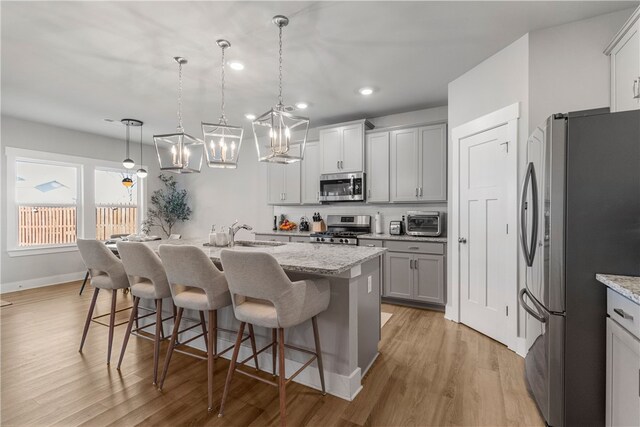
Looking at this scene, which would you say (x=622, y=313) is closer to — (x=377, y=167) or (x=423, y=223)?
(x=423, y=223)

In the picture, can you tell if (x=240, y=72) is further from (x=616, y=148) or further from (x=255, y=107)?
(x=616, y=148)

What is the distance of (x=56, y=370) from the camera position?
2418mm

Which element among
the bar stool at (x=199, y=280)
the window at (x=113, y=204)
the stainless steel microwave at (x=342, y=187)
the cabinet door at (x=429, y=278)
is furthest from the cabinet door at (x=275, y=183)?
the bar stool at (x=199, y=280)

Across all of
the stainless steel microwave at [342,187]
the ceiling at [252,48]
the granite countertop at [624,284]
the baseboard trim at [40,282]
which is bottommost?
the baseboard trim at [40,282]

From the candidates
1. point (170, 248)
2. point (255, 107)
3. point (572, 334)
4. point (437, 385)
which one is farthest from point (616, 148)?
point (255, 107)

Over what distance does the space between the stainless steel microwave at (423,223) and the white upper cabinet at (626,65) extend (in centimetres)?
208

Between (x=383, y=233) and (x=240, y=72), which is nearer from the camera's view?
(x=240, y=72)

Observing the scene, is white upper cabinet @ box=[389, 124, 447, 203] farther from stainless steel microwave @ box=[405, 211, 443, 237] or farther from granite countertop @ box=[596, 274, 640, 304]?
granite countertop @ box=[596, 274, 640, 304]

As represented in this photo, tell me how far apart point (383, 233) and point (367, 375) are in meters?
2.58

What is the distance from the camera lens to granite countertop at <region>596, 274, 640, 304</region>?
127 cm

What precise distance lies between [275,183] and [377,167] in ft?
6.29

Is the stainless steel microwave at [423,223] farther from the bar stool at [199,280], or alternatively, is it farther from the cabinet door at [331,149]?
the bar stool at [199,280]

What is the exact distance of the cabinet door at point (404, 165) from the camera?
165 inches

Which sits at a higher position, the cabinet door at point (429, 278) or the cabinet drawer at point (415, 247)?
the cabinet drawer at point (415, 247)
